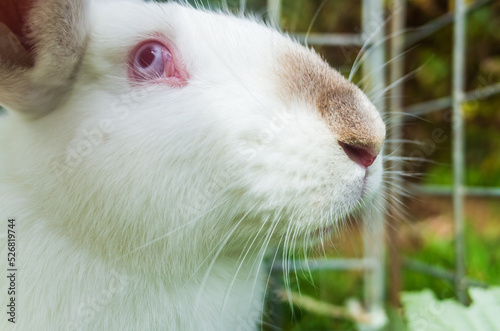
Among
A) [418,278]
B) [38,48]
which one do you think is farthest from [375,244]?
[38,48]

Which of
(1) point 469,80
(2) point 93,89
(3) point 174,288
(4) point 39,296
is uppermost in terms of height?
(1) point 469,80

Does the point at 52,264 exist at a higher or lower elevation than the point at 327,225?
lower

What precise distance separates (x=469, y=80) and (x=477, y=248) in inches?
58.3

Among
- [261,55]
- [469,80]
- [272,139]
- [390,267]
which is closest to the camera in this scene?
[272,139]

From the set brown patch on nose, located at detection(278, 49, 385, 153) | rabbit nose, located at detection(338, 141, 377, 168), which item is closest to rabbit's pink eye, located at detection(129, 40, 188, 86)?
brown patch on nose, located at detection(278, 49, 385, 153)

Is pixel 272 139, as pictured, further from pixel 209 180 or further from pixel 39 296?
pixel 39 296

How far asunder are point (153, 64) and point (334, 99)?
42 centimetres

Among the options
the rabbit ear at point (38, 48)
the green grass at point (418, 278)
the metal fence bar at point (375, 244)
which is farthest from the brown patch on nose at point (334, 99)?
the metal fence bar at point (375, 244)

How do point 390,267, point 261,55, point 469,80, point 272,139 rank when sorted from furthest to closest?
point 469,80 → point 390,267 → point 261,55 → point 272,139

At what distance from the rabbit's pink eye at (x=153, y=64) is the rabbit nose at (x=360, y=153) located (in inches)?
15.8

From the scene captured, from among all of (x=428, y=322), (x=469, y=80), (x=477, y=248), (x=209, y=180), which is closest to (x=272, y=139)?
(x=209, y=180)

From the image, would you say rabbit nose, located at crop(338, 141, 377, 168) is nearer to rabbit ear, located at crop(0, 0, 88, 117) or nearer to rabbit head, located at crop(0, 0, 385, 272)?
rabbit head, located at crop(0, 0, 385, 272)

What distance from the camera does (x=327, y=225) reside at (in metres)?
1.04

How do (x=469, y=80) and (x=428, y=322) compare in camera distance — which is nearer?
(x=428, y=322)
